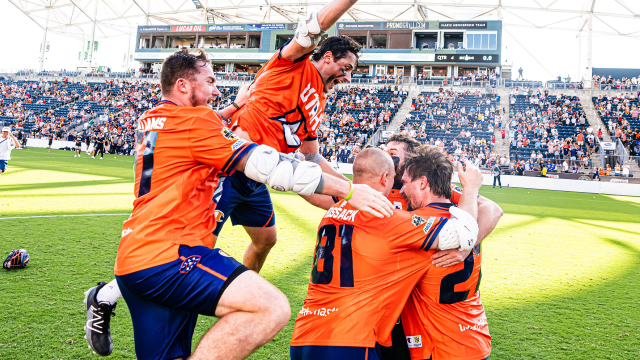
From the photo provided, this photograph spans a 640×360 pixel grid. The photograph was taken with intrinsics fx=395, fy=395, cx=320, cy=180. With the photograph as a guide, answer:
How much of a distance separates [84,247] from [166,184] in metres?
4.71

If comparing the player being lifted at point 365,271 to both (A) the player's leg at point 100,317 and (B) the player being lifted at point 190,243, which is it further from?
(A) the player's leg at point 100,317

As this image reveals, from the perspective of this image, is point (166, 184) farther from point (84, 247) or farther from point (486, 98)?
point (486, 98)

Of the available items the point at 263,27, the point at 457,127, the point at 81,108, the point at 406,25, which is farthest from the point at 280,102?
the point at 81,108

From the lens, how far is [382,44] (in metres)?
46.8

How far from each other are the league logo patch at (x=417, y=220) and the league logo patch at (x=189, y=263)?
4.00 feet

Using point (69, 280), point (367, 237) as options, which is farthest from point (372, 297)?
point (69, 280)

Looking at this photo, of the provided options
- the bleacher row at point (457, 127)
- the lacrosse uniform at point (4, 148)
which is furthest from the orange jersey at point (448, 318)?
the bleacher row at point (457, 127)

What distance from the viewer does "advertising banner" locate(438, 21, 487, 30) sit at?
41.1m

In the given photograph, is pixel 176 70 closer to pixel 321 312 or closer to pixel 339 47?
pixel 321 312

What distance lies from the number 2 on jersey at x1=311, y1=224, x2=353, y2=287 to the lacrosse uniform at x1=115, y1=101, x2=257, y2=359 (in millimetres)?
557

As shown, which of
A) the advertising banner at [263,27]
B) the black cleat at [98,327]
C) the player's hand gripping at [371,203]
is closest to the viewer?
the player's hand gripping at [371,203]

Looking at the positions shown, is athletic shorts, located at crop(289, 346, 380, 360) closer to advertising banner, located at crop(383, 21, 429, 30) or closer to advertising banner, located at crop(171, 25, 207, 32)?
advertising banner, located at crop(383, 21, 429, 30)

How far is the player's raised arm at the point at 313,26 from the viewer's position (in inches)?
109

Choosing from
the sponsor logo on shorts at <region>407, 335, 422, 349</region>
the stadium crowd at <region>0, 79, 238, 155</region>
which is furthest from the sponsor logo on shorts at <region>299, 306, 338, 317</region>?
the stadium crowd at <region>0, 79, 238, 155</region>
